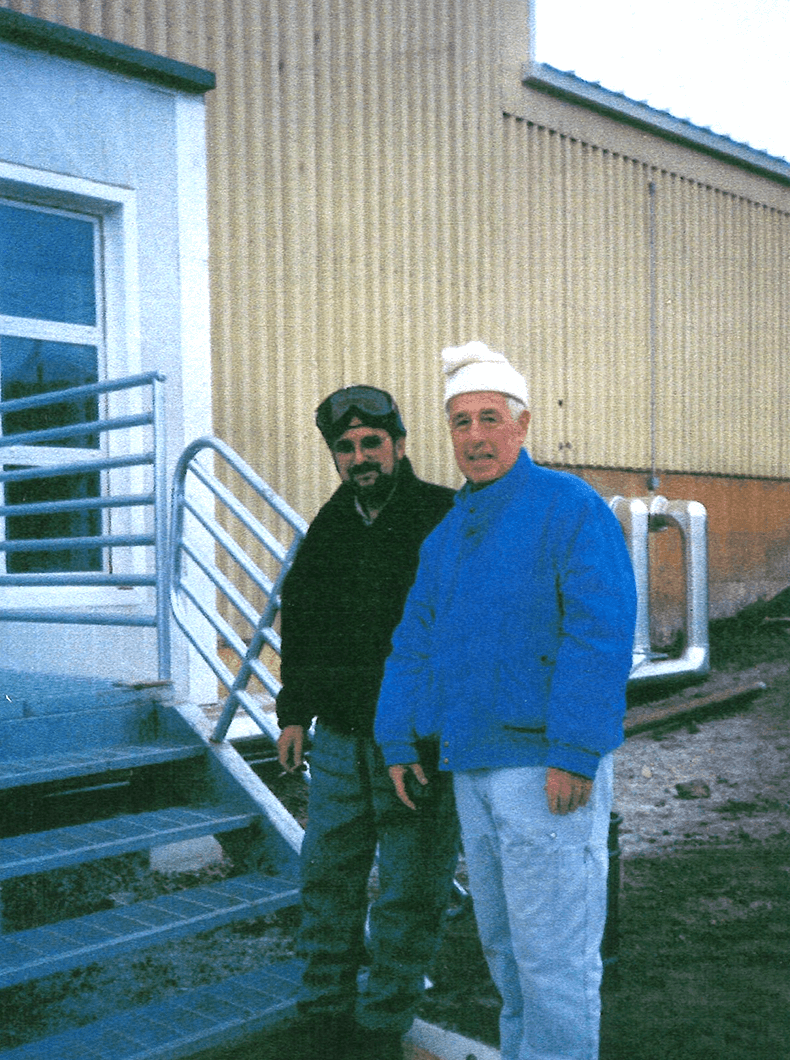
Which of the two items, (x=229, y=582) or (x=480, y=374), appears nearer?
(x=480, y=374)

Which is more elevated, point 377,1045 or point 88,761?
point 88,761

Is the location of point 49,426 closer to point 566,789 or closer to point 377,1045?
point 377,1045

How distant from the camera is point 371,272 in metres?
7.00

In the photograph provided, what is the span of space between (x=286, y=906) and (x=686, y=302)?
8.59m

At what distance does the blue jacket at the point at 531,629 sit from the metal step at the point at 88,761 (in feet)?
5.01

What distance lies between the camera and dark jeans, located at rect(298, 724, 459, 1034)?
2.80 m

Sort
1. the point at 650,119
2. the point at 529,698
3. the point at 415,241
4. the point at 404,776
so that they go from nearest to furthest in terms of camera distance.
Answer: the point at 529,698, the point at 404,776, the point at 415,241, the point at 650,119

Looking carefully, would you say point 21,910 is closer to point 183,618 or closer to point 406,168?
point 183,618

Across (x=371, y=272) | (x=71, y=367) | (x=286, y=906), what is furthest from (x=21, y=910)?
(x=371, y=272)

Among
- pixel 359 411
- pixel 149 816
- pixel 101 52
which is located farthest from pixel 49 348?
pixel 359 411

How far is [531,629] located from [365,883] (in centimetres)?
115

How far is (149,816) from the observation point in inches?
139

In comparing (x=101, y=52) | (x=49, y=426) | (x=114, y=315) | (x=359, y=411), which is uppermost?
(x=101, y=52)

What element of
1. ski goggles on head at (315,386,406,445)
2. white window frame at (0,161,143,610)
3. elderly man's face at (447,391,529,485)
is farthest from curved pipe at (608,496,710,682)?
elderly man's face at (447,391,529,485)
